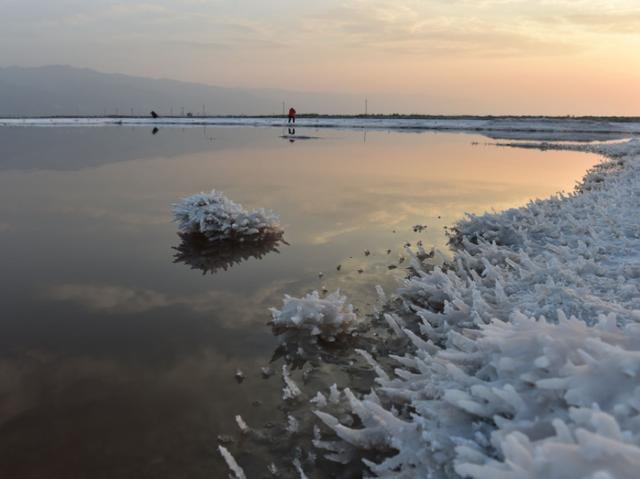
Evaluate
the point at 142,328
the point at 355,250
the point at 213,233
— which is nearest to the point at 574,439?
the point at 142,328

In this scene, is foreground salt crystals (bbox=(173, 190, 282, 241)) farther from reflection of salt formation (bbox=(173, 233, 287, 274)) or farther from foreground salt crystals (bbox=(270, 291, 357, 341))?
foreground salt crystals (bbox=(270, 291, 357, 341))

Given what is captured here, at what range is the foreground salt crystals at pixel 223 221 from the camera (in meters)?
9.82

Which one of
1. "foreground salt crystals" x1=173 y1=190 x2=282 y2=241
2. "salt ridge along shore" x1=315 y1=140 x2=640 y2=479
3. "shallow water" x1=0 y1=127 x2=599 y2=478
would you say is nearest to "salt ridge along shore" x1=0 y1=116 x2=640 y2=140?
"shallow water" x1=0 y1=127 x2=599 y2=478

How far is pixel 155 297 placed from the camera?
22.5 feet

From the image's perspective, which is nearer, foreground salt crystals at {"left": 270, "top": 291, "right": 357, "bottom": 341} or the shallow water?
the shallow water

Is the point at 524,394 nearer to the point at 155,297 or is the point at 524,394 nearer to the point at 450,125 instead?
the point at 155,297

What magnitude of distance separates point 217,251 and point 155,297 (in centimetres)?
243

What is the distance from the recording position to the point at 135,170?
774 inches

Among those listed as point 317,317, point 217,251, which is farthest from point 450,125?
point 317,317

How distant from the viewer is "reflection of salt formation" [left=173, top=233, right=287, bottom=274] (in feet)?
27.8

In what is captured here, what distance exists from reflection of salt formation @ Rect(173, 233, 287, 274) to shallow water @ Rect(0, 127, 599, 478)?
6 centimetres

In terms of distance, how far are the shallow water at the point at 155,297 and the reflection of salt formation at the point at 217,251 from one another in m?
→ 0.06

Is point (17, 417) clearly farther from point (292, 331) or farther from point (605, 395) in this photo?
point (605, 395)

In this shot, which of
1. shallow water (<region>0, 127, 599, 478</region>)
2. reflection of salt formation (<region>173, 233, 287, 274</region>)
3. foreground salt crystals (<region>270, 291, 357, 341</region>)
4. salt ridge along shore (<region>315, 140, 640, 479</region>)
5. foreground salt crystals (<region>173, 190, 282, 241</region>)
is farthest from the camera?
foreground salt crystals (<region>173, 190, 282, 241</region>)
